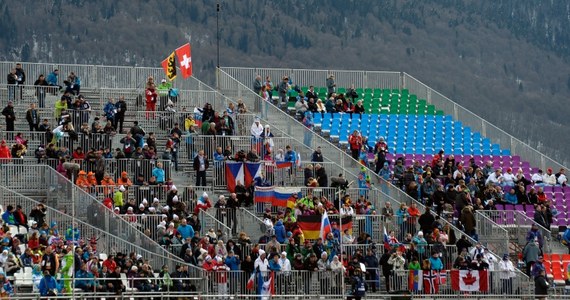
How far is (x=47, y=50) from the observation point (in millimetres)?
102438

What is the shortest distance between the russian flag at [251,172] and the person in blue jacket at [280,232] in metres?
4.43

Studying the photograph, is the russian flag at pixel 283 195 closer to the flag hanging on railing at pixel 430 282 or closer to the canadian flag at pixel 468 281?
the flag hanging on railing at pixel 430 282

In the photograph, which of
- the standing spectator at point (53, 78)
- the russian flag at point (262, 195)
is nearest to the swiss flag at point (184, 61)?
the standing spectator at point (53, 78)

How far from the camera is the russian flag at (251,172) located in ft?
234

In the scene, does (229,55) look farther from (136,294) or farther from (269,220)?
(136,294)

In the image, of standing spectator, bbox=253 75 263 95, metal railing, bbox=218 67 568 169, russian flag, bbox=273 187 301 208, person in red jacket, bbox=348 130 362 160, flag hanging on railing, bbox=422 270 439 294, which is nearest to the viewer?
flag hanging on railing, bbox=422 270 439 294

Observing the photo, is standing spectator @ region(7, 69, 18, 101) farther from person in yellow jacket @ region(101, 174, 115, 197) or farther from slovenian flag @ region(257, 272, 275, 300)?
slovenian flag @ region(257, 272, 275, 300)

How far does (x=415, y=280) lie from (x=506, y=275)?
281cm

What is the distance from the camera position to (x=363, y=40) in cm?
11262

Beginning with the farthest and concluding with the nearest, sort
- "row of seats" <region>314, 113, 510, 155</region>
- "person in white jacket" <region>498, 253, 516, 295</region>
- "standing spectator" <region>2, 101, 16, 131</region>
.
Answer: "row of seats" <region>314, 113, 510, 155</region>
"standing spectator" <region>2, 101, 16, 131</region>
"person in white jacket" <region>498, 253, 516, 295</region>

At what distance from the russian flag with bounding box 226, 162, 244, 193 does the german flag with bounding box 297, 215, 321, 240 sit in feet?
13.3

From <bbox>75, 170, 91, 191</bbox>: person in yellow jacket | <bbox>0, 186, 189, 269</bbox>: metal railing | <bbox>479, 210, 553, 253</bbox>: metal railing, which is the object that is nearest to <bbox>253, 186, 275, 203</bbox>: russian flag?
<bbox>75, 170, 91, 191</bbox>: person in yellow jacket

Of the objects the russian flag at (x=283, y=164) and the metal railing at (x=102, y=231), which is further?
the russian flag at (x=283, y=164)

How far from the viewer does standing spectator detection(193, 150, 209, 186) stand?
71.1 metres
